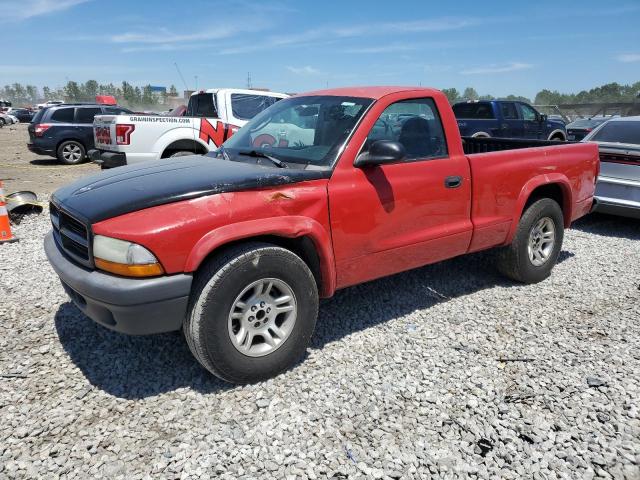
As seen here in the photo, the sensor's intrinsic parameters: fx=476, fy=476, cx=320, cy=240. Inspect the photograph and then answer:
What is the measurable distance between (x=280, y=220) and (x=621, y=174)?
5735 mm

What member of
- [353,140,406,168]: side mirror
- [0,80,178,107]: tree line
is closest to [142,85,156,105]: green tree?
[0,80,178,107]: tree line

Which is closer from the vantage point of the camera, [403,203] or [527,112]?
[403,203]

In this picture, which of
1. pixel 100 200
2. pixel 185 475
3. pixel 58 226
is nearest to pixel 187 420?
pixel 185 475

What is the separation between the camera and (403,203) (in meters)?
3.53

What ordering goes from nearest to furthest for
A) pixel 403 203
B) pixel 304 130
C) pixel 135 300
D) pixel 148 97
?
pixel 135 300, pixel 403 203, pixel 304 130, pixel 148 97

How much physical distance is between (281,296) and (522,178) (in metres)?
2.64

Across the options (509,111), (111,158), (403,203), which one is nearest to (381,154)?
(403,203)

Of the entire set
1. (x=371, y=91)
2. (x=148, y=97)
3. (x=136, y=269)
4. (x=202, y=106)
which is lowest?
(x=136, y=269)

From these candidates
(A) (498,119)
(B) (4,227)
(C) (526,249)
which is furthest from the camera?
(A) (498,119)

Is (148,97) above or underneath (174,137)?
above

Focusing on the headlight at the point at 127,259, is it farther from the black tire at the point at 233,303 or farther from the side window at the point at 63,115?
the side window at the point at 63,115

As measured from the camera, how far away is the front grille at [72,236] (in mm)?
2811

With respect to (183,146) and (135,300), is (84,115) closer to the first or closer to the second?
(183,146)

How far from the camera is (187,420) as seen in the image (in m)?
2.73
